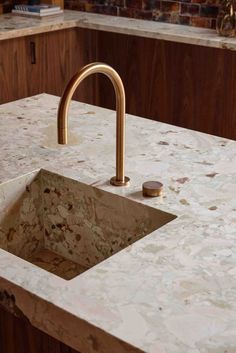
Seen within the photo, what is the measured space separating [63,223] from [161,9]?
7.13ft

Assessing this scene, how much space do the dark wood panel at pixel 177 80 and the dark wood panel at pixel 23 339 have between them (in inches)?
80.5

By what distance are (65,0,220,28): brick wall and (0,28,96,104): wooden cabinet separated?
0.30 meters

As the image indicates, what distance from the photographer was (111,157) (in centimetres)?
177

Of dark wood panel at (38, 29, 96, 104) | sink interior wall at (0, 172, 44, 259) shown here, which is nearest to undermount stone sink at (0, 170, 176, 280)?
sink interior wall at (0, 172, 44, 259)

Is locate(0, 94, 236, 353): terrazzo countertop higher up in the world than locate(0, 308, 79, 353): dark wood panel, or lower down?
higher up

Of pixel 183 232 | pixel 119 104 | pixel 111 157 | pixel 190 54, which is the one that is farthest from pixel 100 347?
pixel 190 54

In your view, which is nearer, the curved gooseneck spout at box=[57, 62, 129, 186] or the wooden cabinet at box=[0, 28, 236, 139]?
the curved gooseneck spout at box=[57, 62, 129, 186]

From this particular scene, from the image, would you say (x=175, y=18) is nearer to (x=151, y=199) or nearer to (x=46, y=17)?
(x=46, y=17)

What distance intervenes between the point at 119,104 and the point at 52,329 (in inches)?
23.6

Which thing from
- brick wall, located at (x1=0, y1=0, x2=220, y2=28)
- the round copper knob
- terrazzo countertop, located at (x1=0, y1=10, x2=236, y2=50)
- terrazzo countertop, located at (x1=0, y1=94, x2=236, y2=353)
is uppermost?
brick wall, located at (x1=0, y1=0, x2=220, y2=28)

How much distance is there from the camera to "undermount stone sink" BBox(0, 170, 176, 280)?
61.7 inches

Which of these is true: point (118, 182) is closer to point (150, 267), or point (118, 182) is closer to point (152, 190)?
point (152, 190)

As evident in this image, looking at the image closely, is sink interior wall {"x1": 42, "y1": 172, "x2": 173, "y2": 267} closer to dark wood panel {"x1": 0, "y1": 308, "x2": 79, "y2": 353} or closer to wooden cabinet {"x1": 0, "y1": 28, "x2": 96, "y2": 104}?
dark wood panel {"x1": 0, "y1": 308, "x2": 79, "y2": 353}

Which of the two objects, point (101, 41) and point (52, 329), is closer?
point (52, 329)
